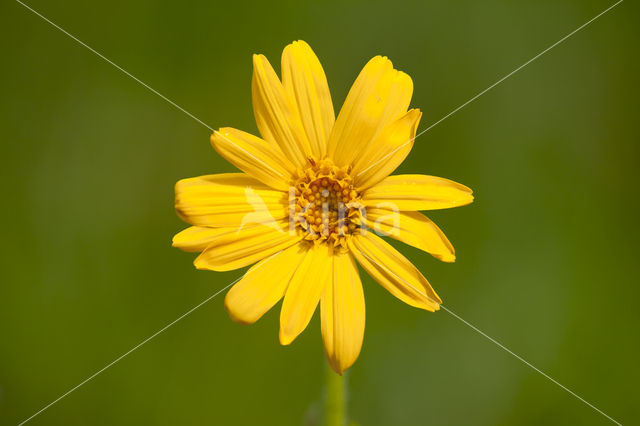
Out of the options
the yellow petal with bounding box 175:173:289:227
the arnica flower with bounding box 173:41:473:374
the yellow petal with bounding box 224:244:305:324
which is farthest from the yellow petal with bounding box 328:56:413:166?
the yellow petal with bounding box 224:244:305:324

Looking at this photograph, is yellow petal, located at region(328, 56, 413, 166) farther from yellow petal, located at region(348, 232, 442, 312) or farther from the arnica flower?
yellow petal, located at region(348, 232, 442, 312)

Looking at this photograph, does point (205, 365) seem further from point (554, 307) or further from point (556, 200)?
point (556, 200)

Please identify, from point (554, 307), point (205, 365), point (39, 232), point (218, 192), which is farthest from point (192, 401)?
point (554, 307)

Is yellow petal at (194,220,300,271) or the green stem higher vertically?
yellow petal at (194,220,300,271)

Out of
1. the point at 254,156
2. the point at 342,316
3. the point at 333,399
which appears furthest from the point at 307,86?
the point at 333,399

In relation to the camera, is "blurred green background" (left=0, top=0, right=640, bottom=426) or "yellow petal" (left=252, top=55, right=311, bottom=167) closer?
"yellow petal" (left=252, top=55, right=311, bottom=167)

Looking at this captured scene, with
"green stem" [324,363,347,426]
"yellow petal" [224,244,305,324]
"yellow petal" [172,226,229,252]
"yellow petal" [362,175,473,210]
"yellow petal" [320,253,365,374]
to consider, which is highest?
"yellow petal" [172,226,229,252]

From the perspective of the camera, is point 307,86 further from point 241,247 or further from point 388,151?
point 241,247
